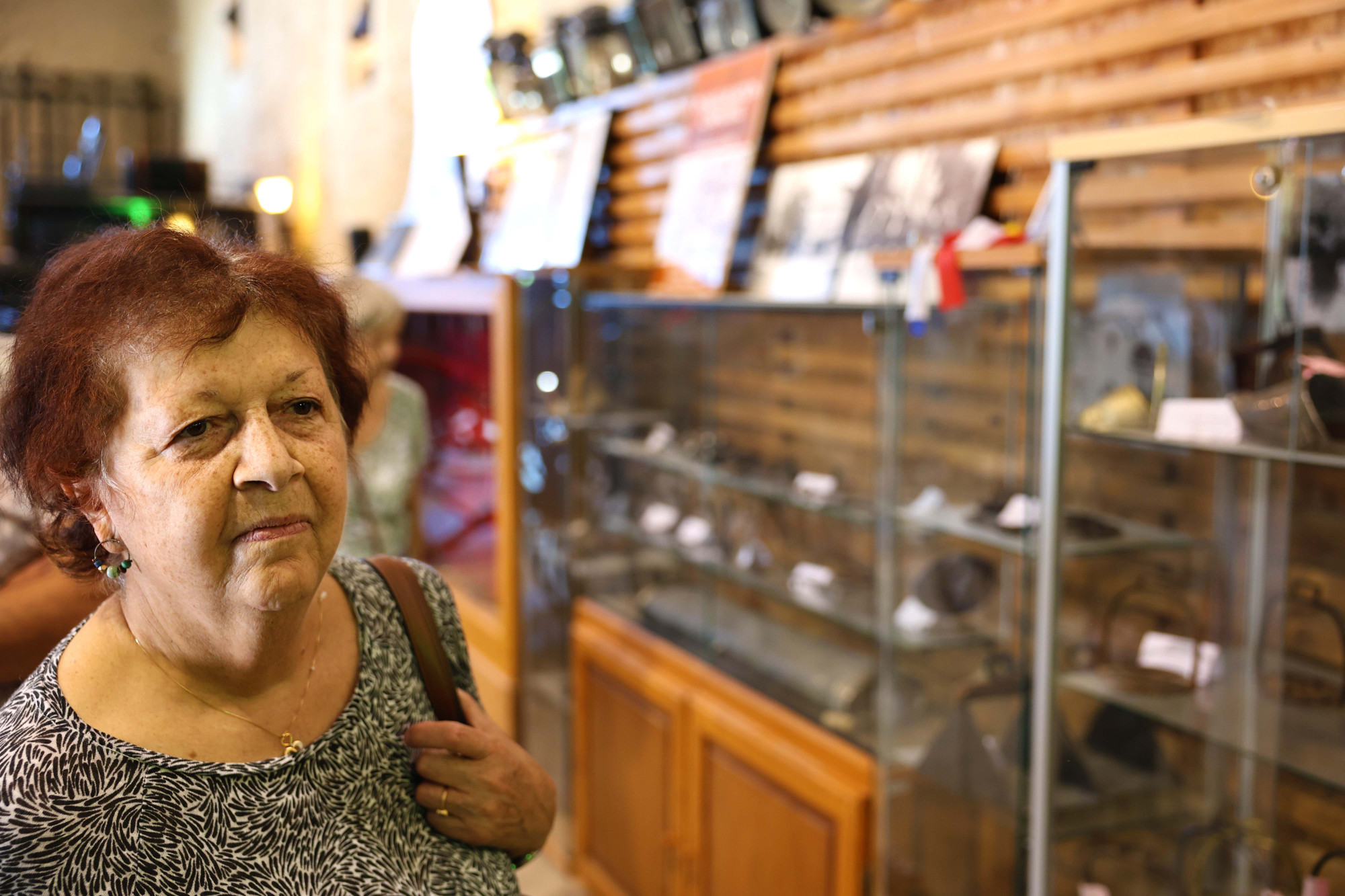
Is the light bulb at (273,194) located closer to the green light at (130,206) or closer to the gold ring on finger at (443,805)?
the green light at (130,206)

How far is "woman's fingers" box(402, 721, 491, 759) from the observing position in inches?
50.5

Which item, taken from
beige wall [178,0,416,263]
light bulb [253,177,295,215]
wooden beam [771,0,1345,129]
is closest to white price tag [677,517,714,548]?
wooden beam [771,0,1345,129]

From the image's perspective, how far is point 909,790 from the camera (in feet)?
7.89

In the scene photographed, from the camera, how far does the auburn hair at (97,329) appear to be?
3.42 ft

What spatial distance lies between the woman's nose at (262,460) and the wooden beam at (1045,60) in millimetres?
1905

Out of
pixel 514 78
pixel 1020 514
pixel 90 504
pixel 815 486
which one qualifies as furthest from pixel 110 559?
pixel 514 78

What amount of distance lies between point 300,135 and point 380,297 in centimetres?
584

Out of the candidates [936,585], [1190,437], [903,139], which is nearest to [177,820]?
[1190,437]

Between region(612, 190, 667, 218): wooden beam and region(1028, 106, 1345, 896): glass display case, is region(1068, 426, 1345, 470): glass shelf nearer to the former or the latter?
region(1028, 106, 1345, 896): glass display case

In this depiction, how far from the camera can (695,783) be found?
300cm

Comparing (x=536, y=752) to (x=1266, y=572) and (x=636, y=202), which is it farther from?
(x=1266, y=572)

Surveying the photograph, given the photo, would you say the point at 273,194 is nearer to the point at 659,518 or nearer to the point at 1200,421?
the point at 659,518

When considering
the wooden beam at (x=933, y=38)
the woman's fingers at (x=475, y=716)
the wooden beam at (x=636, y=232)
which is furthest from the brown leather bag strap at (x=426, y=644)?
the wooden beam at (x=636, y=232)

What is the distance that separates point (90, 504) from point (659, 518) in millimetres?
2499
